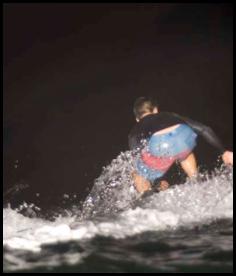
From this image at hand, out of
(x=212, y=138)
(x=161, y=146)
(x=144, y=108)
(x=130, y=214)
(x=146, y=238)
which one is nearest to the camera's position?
(x=146, y=238)

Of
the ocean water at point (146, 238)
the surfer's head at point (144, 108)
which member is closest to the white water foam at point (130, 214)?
the ocean water at point (146, 238)

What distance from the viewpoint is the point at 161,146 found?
3.27 meters

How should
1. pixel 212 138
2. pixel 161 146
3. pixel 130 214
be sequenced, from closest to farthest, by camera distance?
pixel 130 214 → pixel 212 138 → pixel 161 146

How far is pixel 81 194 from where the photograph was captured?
4062mm

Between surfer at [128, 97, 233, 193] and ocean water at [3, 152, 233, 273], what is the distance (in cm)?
23

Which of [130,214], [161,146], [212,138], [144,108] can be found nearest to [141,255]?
[130,214]

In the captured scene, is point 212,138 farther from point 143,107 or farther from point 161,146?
point 143,107

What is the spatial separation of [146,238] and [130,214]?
0.33 m

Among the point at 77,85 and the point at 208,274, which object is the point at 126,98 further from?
the point at 208,274

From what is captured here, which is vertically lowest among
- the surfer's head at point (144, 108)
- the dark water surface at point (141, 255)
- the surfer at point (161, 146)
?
the dark water surface at point (141, 255)

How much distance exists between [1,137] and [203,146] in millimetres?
1802

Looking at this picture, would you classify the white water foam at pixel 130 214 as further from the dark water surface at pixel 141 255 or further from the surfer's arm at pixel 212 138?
the surfer's arm at pixel 212 138

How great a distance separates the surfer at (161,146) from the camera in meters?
3.24

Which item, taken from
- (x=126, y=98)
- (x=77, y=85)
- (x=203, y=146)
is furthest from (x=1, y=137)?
(x=203, y=146)
